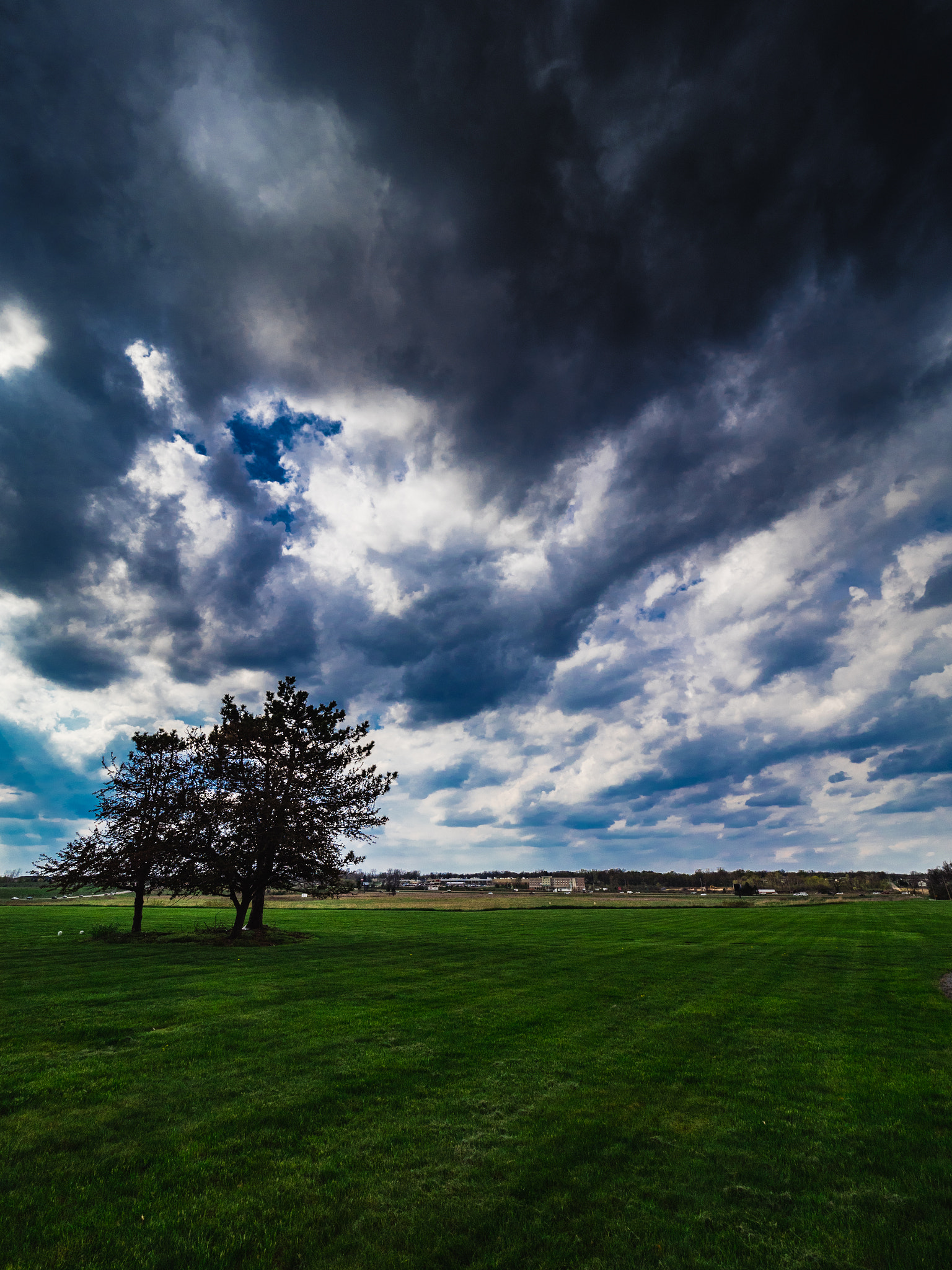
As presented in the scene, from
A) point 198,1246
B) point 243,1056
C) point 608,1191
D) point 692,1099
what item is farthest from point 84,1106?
point 692,1099

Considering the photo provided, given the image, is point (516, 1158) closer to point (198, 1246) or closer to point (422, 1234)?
point (422, 1234)

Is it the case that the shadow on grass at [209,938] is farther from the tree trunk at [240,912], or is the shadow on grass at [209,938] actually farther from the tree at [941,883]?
the tree at [941,883]

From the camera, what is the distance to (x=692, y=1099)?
11.3 metres

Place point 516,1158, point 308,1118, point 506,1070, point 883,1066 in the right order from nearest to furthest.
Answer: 1. point 516,1158
2. point 308,1118
3. point 506,1070
4. point 883,1066

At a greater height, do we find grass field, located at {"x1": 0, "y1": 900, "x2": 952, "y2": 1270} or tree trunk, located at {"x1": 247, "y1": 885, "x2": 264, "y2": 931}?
tree trunk, located at {"x1": 247, "y1": 885, "x2": 264, "y2": 931}

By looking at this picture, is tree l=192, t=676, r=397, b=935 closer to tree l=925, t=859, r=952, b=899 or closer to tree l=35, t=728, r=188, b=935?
tree l=35, t=728, r=188, b=935

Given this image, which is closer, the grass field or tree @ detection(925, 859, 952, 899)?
the grass field

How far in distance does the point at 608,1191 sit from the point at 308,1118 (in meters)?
5.01

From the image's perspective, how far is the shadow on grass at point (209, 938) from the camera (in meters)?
34.1

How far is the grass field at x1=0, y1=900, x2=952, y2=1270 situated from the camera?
22.3 ft

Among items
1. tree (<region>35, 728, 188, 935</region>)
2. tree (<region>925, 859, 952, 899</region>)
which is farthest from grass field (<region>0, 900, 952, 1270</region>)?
tree (<region>925, 859, 952, 899</region>)

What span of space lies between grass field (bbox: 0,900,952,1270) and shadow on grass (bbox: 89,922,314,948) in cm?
1217

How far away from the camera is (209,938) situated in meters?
35.8

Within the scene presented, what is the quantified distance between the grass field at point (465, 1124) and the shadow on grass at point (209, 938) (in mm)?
12170
